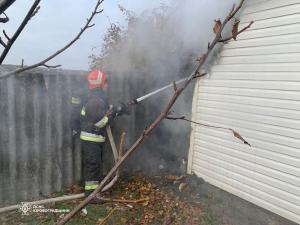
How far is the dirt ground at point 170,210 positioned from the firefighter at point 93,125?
49cm

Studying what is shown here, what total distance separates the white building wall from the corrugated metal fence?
290 cm

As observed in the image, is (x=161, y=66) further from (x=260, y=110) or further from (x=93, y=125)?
(x=260, y=110)

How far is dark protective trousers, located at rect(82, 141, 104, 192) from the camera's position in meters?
6.00

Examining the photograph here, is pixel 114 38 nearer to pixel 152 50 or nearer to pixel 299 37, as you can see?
pixel 152 50

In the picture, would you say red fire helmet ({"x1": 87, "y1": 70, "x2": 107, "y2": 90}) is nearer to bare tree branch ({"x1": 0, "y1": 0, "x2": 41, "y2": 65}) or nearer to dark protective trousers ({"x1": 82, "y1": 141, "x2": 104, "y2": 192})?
dark protective trousers ({"x1": 82, "y1": 141, "x2": 104, "y2": 192})

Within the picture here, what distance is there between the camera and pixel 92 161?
6.02 metres

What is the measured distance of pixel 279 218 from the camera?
17.6 ft

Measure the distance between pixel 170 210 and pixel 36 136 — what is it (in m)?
2.77

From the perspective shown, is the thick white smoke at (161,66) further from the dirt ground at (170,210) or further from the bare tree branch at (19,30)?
the bare tree branch at (19,30)

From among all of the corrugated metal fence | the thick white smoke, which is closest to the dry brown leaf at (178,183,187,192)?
the thick white smoke

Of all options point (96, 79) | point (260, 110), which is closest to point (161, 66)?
point (96, 79)

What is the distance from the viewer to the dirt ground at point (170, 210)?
529 centimetres

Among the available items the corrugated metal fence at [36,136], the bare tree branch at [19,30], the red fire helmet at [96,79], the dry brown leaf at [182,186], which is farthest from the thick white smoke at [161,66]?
the bare tree branch at [19,30]

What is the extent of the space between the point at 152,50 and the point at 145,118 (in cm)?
167
